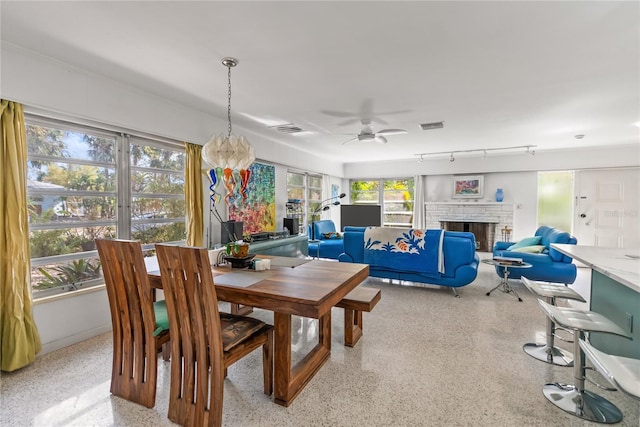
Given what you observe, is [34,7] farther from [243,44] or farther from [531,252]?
[531,252]

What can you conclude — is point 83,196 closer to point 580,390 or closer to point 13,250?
point 13,250

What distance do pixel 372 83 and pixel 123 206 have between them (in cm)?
287

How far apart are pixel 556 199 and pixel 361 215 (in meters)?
4.35

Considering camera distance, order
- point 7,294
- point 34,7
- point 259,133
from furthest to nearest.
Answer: point 259,133, point 7,294, point 34,7

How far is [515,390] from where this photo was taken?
6.48 ft

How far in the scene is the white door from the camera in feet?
18.9

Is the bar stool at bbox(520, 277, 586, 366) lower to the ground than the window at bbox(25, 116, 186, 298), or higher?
lower

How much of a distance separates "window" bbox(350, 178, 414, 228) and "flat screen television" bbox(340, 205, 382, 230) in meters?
2.02

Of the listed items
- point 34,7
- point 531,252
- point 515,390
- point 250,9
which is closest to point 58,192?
point 34,7

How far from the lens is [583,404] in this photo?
5.80ft

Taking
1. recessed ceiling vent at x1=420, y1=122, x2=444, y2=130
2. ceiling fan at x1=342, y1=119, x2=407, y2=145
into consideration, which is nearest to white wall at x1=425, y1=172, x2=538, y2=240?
recessed ceiling vent at x1=420, y1=122, x2=444, y2=130

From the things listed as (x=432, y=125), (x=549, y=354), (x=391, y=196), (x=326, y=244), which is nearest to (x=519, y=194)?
(x=391, y=196)

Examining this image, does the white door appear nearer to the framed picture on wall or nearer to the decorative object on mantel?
the decorative object on mantel

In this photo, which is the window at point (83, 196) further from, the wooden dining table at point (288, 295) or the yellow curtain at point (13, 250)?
the wooden dining table at point (288, 295)
